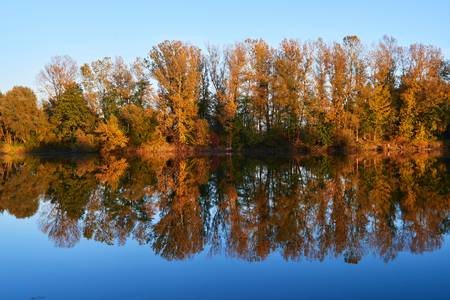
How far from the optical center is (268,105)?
2176 inches

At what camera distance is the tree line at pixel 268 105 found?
52375 mm

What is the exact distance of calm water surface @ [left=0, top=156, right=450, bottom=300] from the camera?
26.9ft

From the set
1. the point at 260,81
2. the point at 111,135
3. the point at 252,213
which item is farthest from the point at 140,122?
the point at 252,213

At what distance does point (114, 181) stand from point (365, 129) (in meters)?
36.8

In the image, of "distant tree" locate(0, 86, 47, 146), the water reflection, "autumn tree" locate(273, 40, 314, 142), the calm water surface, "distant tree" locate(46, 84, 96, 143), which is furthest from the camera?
"distant tree" locate(0, 86, 47, 146)

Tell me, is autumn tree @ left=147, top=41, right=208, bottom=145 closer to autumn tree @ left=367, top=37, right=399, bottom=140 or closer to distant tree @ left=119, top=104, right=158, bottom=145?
distant tree @ left=119, top=104, right=158, bottom=145

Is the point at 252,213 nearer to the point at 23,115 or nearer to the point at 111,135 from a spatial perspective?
the point at 111,135

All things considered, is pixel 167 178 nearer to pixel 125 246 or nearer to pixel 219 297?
pixel 125 246

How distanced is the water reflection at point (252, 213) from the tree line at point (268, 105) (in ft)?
94.2

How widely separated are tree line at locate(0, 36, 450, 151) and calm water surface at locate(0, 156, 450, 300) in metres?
32.6

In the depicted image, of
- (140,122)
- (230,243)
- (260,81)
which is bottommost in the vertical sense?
(230,243)

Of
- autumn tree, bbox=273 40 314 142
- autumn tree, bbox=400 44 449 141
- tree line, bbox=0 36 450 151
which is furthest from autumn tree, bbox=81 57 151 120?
autumn tree, bbox=400 44 449 141

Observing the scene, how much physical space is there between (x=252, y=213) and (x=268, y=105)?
4180 centimetres

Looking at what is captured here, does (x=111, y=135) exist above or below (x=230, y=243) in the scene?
above
